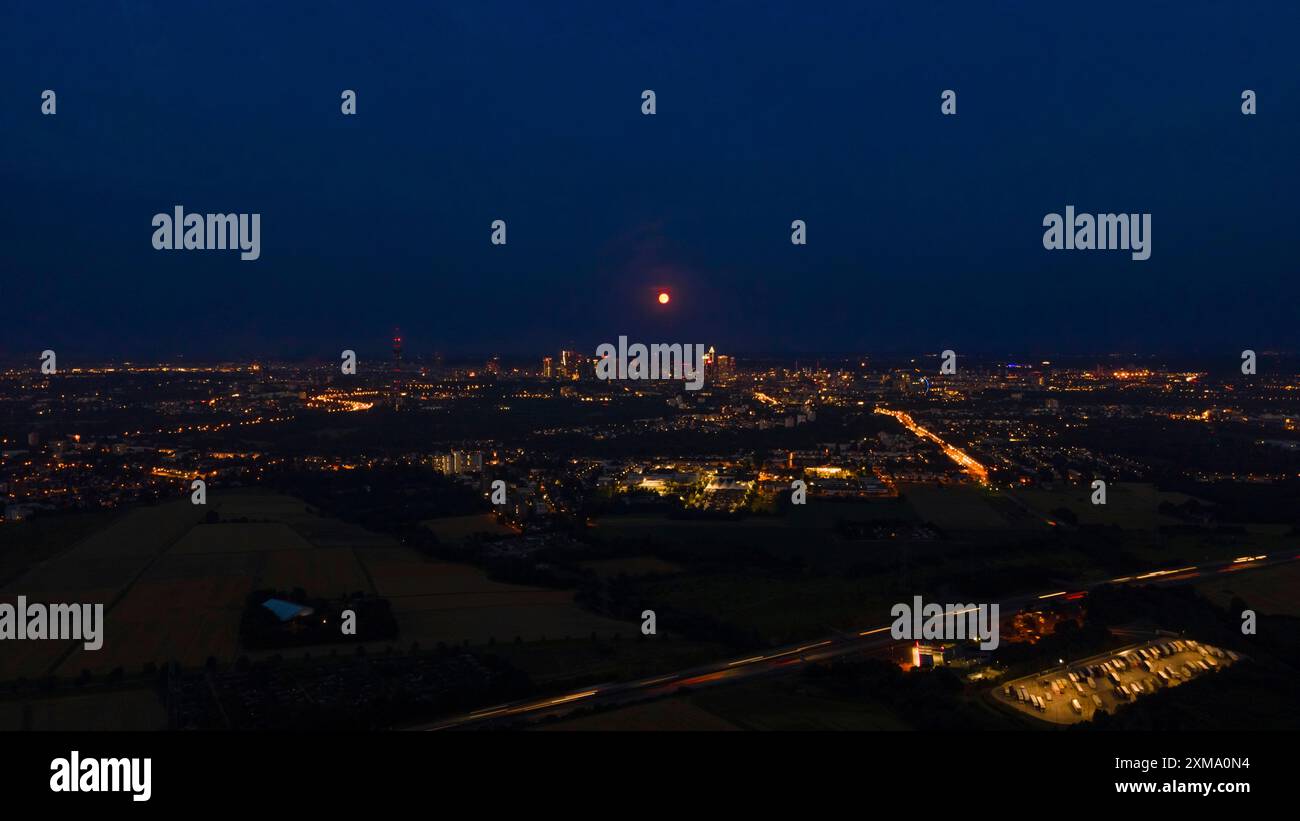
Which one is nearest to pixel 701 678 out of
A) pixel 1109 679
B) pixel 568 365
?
pixel 1109 679

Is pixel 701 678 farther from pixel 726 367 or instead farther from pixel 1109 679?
pixel 726 367

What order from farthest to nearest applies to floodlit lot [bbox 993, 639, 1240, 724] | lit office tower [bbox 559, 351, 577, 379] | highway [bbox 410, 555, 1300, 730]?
lit office tower [bbox 559, 351, 577, 379] < floodlit lot [bbox 993, 639, 1240, 724] < highway [bbox 410, 555, 1300, 730]

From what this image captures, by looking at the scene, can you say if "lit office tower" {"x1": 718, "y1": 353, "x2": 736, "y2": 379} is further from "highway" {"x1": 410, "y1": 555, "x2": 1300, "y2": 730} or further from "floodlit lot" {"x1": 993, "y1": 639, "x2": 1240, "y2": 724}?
"floodlit lot" {"x1": 993, "y1": 639, "x2": 1240, "y2": 724}

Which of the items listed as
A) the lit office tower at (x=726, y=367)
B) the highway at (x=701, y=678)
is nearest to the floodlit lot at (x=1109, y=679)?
the highway at (x=701, y=678)

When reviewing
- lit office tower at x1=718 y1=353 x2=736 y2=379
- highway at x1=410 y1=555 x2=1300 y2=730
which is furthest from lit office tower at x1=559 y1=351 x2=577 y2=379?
highway at x1=410 y1=555 x2=1300 y2=730
